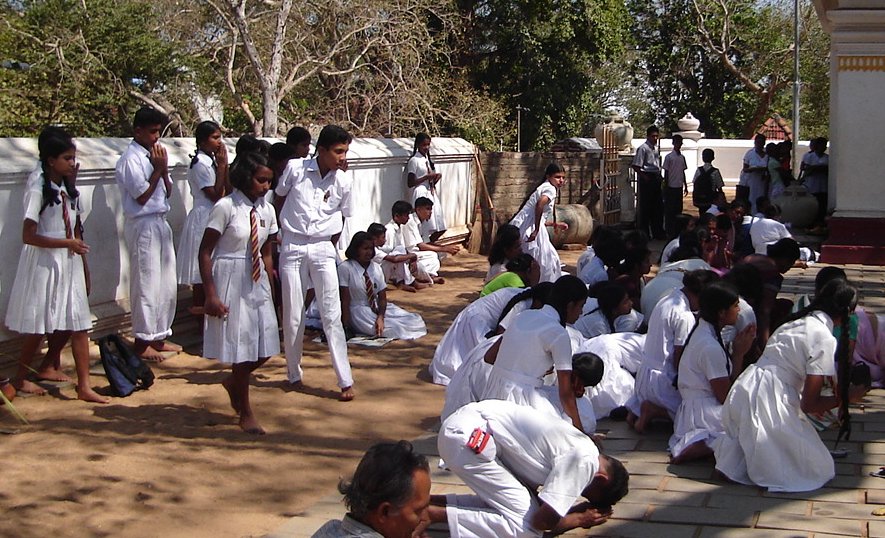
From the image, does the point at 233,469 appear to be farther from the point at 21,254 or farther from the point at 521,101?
the point at 521,101

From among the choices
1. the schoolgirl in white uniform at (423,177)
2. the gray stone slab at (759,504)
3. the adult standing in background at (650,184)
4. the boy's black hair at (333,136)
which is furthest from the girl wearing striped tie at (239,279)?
the adult standing in background at (650,184)

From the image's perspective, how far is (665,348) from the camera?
641cm

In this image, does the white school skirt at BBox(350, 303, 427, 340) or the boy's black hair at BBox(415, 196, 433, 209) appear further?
the boy's black hair at BBox(415, 196, 433, 209)

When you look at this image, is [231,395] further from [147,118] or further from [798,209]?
[798,209]

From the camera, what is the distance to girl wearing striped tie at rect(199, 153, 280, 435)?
20.7ft

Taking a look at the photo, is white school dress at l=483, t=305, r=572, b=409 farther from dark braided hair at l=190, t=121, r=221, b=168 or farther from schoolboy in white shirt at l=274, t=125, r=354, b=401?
dark braided hair at l=190, t=121, r=221, b=168

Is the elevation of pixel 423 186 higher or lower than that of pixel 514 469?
higher

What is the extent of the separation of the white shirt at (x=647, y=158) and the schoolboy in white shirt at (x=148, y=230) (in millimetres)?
9763

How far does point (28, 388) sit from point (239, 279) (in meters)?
1.78

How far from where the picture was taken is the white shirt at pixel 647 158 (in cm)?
1623

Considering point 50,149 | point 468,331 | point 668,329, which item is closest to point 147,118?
point 50,149

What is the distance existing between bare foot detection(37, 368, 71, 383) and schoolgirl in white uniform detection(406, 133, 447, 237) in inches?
248

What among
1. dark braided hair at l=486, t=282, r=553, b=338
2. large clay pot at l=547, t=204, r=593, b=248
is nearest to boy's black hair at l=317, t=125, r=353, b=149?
dark braided hair at l=486, t=282, r=553, b=338

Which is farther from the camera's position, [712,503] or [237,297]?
[237,297]
